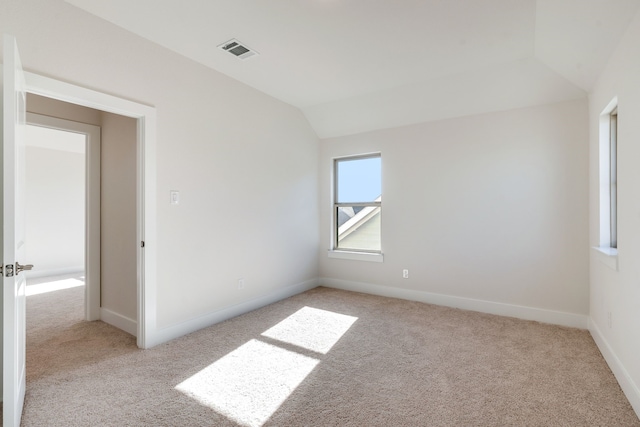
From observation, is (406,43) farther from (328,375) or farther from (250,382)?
(250,382)

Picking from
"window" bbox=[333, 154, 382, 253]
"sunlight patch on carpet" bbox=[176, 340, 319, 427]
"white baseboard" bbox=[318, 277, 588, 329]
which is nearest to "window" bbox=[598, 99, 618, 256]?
"white baseboard" bbox=[318, 277, 588, 329]

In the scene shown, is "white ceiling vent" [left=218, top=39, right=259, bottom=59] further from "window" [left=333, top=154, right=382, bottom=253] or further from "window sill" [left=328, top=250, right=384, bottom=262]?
"window sill" [left=328, top=250, right=384, bottom=262]

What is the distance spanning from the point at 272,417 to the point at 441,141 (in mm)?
3470

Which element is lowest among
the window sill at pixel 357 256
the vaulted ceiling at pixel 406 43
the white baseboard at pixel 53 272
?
the white baseboard at pixel 53 272

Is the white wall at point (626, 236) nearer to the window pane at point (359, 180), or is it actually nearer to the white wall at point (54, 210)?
the window pane at point (359, 180)

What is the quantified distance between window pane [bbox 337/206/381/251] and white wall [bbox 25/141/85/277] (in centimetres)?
557

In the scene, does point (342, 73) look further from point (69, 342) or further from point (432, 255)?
point (69, 342)

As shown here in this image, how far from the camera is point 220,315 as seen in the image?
3271 mm

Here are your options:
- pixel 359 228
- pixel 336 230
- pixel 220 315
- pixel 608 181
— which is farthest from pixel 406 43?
pixel 220 315

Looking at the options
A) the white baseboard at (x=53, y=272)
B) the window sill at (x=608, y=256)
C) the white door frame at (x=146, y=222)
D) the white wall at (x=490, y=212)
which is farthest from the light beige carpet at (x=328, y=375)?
the white baseboard at (x=53, y=272)

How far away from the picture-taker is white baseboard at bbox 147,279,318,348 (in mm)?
2758

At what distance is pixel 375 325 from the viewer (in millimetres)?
3176

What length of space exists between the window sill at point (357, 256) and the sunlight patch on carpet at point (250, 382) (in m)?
2.12

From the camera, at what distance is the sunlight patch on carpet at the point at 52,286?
15.2 feet
